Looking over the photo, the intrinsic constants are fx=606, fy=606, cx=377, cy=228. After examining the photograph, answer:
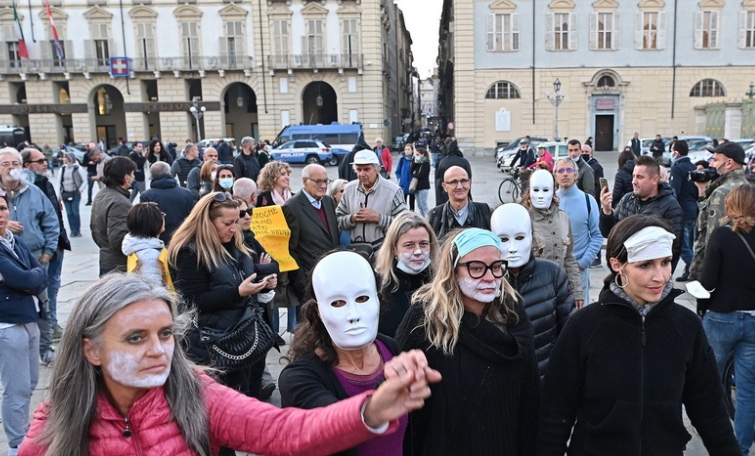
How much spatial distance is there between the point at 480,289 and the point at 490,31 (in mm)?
36209

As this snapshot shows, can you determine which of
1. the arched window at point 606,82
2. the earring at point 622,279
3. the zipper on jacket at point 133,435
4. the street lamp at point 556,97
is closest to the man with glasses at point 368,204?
the earring at point 622,279

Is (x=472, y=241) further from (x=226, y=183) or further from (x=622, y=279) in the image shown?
(x=226, y=183)

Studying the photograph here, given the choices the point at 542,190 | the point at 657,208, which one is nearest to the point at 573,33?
the point at 657,208

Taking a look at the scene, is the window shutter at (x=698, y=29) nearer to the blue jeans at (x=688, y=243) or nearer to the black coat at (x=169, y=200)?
the blue jeans at (x=688, y=243)

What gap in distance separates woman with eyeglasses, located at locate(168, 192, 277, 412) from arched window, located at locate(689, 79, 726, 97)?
129ft

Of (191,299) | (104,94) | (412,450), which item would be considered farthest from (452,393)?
(104,94)

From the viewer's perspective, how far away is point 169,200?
634cm

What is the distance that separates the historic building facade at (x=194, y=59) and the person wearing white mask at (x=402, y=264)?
3937 cm

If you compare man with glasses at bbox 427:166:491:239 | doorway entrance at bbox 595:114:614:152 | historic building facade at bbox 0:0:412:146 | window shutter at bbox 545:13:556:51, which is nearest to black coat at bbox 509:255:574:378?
man with glasses at bbox 427:166:491:239

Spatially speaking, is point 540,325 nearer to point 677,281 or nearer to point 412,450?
point 412,450

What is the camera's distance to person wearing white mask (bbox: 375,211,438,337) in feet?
11.3

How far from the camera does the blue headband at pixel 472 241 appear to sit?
253cm

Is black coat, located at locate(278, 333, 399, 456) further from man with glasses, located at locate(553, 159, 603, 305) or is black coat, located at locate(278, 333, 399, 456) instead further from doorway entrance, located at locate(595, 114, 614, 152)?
doorway entrance, located at locate(595, 114, 614, 152)

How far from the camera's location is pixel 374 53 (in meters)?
41.6
